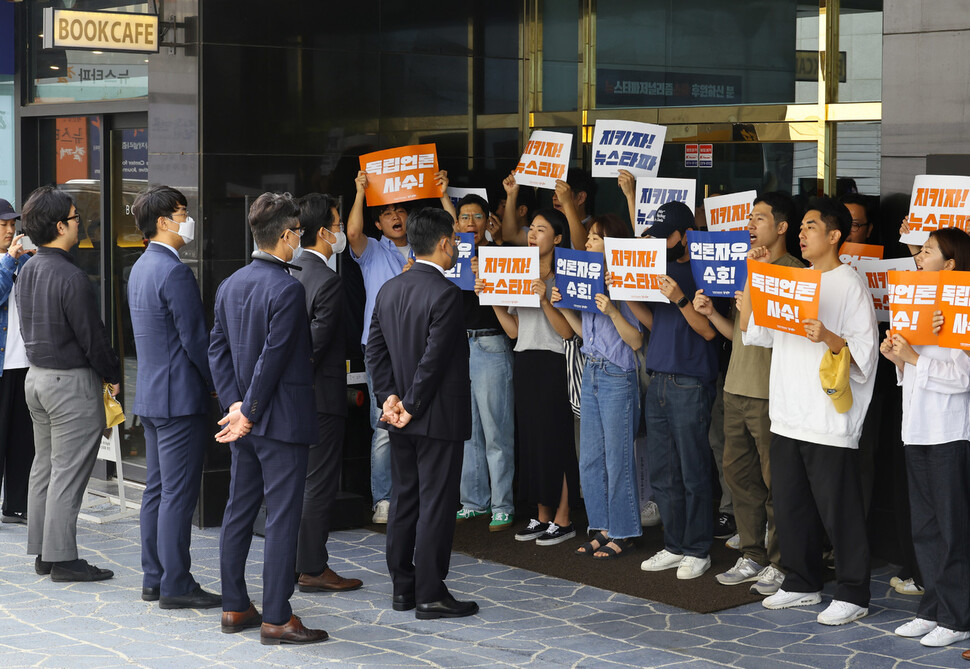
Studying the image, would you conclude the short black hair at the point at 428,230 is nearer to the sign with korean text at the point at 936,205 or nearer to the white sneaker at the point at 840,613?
the sign with korean text at the point at 936,205

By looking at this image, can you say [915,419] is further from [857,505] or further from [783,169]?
[783,169]

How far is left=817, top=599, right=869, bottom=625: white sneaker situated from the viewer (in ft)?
21.9

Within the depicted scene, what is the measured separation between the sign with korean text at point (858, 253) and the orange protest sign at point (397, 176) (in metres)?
3.08

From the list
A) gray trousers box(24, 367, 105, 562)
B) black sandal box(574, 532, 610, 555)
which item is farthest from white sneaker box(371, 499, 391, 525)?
gray trousers box(24, 367, 105, 562)

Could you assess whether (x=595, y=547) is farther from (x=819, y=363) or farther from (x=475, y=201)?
(x=475, y=201)

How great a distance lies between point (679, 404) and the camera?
299 inches

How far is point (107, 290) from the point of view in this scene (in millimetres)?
10445

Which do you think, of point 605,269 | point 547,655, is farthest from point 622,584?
point 605,269

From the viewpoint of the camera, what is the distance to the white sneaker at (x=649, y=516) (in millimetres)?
9062

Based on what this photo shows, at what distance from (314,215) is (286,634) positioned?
7.73 feet

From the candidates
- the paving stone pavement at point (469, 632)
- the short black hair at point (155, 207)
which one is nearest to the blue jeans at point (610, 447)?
the paving stone pavement at point (469, 632)

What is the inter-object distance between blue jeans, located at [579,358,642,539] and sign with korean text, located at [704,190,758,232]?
3.42ft

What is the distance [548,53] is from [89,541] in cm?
508

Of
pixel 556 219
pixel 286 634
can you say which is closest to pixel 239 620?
pixel 286 634
